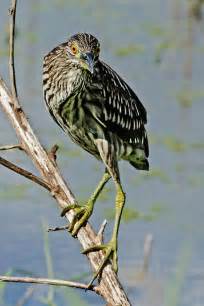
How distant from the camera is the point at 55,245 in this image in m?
6.37

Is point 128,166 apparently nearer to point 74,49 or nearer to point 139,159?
point 139,159

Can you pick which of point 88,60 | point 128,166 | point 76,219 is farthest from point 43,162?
point 128,166

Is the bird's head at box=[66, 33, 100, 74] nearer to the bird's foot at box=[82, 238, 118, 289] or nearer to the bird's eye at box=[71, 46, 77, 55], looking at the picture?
the bird's eye at box=[71, 46, 77, 55]

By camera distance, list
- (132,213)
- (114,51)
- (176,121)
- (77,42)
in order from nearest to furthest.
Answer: (77,42) < (132,213) < (176,121) < (114,51)

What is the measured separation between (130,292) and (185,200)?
58.1 inches

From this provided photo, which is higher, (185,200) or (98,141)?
(98,141)

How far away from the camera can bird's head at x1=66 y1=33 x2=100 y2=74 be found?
3.97 metres

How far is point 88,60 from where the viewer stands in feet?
13.0

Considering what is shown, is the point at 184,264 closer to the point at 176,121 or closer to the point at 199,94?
the point at 176,121

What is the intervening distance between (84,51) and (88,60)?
0.04 metres

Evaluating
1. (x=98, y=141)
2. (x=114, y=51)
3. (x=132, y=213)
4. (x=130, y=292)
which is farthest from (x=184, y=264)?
(x=114, y=51)

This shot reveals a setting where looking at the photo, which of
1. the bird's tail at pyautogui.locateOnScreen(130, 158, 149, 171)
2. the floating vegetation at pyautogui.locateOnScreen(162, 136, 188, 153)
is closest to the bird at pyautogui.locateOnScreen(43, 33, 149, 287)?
the bird's tail at pyautogui.locateOnScreen(130, 158, 149, 171)

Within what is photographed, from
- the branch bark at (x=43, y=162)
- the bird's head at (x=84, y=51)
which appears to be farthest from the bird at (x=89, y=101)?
the branch bark at (x=43, y=162)

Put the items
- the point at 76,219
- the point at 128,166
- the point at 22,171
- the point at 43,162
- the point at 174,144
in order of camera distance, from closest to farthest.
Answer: the point at 22,171, the point at 43,162, the point at 76,219, the point at 128,166, the point at 174,144
